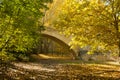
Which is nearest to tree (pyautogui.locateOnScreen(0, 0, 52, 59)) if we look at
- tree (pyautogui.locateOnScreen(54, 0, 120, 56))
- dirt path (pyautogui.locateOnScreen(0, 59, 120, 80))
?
dirt path (pyautogui.locateOnScreen(0, 59, 120, 80))

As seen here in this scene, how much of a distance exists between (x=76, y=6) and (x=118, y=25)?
2.75m

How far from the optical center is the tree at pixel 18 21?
11812 mm

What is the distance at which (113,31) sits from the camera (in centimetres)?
1639

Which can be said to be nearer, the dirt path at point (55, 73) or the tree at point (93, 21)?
the dirt path at point (55, 73)

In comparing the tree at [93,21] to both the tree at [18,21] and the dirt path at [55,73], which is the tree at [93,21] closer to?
the dirt path at [55,73]

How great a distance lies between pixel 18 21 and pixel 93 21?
5.28 metres

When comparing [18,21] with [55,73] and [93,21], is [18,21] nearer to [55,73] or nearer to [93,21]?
[55,73]

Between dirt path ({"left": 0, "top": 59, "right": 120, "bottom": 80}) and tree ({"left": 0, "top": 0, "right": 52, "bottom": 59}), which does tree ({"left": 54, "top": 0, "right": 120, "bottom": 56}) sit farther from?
tree ({"left": 0, "top": 0, "right": 52, "bottom": 59})

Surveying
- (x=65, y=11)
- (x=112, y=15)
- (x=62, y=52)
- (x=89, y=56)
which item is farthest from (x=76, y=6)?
(x=62, y=52)

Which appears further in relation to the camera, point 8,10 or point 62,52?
point 62,52

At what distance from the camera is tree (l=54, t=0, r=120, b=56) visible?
1633 centimetres

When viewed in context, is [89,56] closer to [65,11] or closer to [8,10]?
[65,11]

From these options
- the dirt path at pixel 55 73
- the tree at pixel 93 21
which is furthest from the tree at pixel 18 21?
the tree at pixel 93 21

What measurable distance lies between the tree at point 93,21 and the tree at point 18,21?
3192 millimetres
